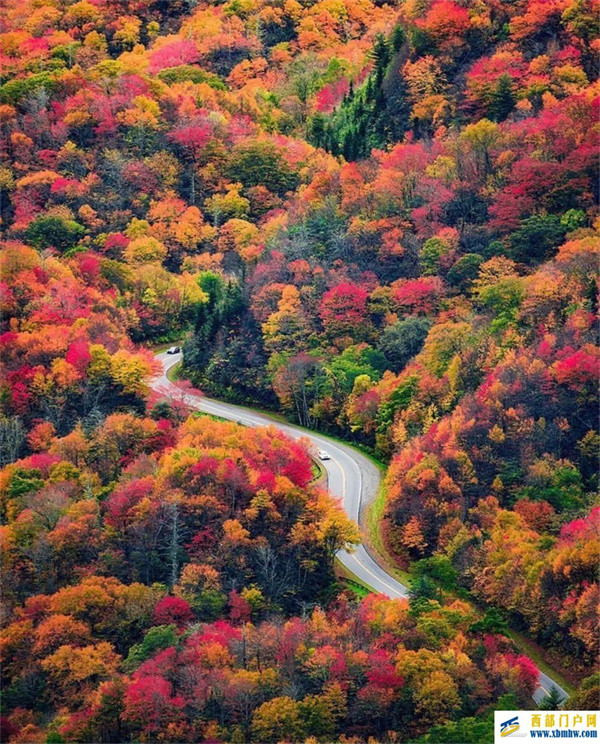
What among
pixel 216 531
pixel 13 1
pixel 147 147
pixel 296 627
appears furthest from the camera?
pixel 13 1

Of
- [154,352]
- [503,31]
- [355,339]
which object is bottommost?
[154,352]

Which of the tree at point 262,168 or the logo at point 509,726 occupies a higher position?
the logo at point 509,726

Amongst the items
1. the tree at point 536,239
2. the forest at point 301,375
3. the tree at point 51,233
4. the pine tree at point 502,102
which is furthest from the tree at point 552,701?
the tree at point 51,233

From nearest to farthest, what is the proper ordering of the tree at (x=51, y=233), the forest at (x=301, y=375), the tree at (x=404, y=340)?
the forest at (x=301, y=375) → the tree at (x=404, y=340) → the tree at (x=51, y=233)

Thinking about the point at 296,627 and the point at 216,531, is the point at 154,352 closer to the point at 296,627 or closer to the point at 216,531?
the point at 216,531

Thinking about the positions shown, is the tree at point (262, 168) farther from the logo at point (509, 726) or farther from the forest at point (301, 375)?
the logo at point (509, 726)

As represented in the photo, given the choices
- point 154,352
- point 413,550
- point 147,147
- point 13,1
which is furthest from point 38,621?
point 13,1
